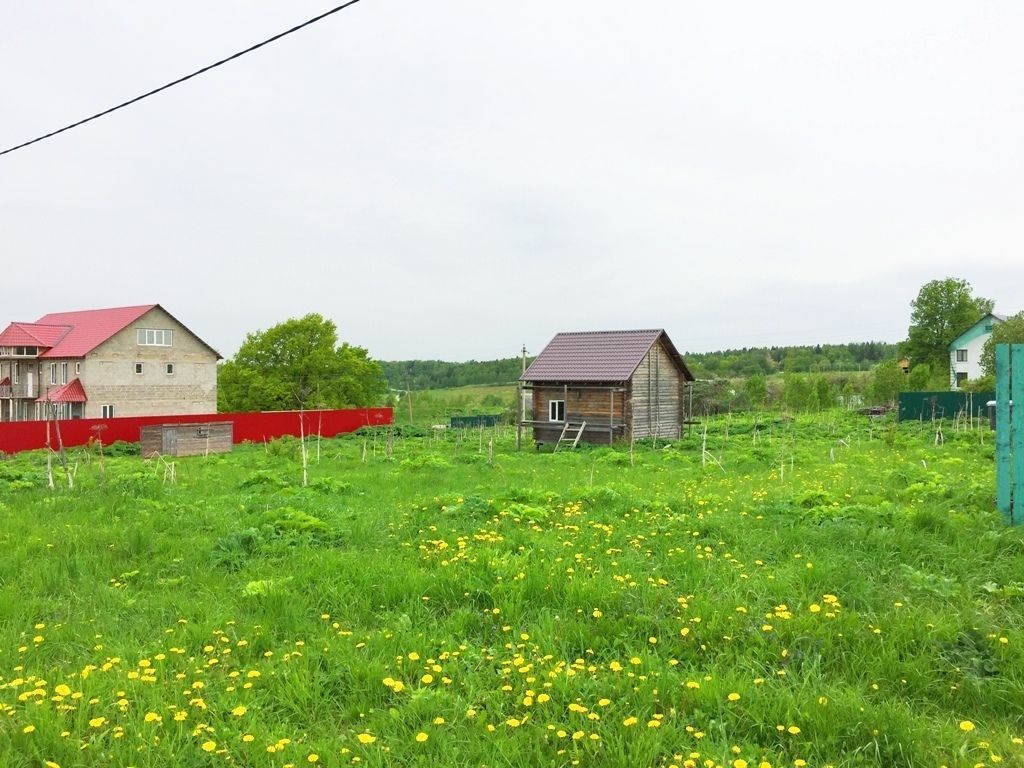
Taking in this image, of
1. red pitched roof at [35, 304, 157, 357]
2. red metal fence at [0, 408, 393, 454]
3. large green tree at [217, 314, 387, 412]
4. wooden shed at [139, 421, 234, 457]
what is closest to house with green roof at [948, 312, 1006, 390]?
red metal fence at [0, 408, 393, 454]

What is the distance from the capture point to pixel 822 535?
23.0 ft

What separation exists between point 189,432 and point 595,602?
86.3 ft

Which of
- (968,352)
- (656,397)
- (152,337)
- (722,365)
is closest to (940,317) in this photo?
(968,352)

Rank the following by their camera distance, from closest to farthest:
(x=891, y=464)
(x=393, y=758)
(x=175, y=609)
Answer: (x=393, y=758) → (x=175, y=609) → (x=891, y=464)

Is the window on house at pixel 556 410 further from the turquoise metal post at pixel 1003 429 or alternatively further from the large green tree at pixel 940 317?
the large green tree at pixel 940 317

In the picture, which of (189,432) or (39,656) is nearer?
(39,656)

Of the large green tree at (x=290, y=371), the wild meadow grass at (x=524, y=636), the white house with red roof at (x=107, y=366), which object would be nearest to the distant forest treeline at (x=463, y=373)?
the large green tree at (x=290, y=371)

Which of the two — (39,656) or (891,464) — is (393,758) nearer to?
(39,656)

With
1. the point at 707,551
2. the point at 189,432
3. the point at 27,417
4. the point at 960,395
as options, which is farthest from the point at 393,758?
the point at 27,417

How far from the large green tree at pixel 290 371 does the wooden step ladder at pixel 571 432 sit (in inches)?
1155

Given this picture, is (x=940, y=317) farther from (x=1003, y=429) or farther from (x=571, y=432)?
(x=1003, y=429)

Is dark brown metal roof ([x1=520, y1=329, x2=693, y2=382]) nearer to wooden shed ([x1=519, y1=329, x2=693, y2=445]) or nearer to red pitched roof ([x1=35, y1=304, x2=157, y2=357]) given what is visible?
wooden shed ([x1=519, y1=329, x2=693, y2=445])

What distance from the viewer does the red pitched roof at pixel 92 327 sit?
41.4 metres

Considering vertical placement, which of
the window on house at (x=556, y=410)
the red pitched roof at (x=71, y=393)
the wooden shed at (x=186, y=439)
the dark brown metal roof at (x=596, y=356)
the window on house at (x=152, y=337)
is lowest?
the wooden shed at (x=186, y=439)
